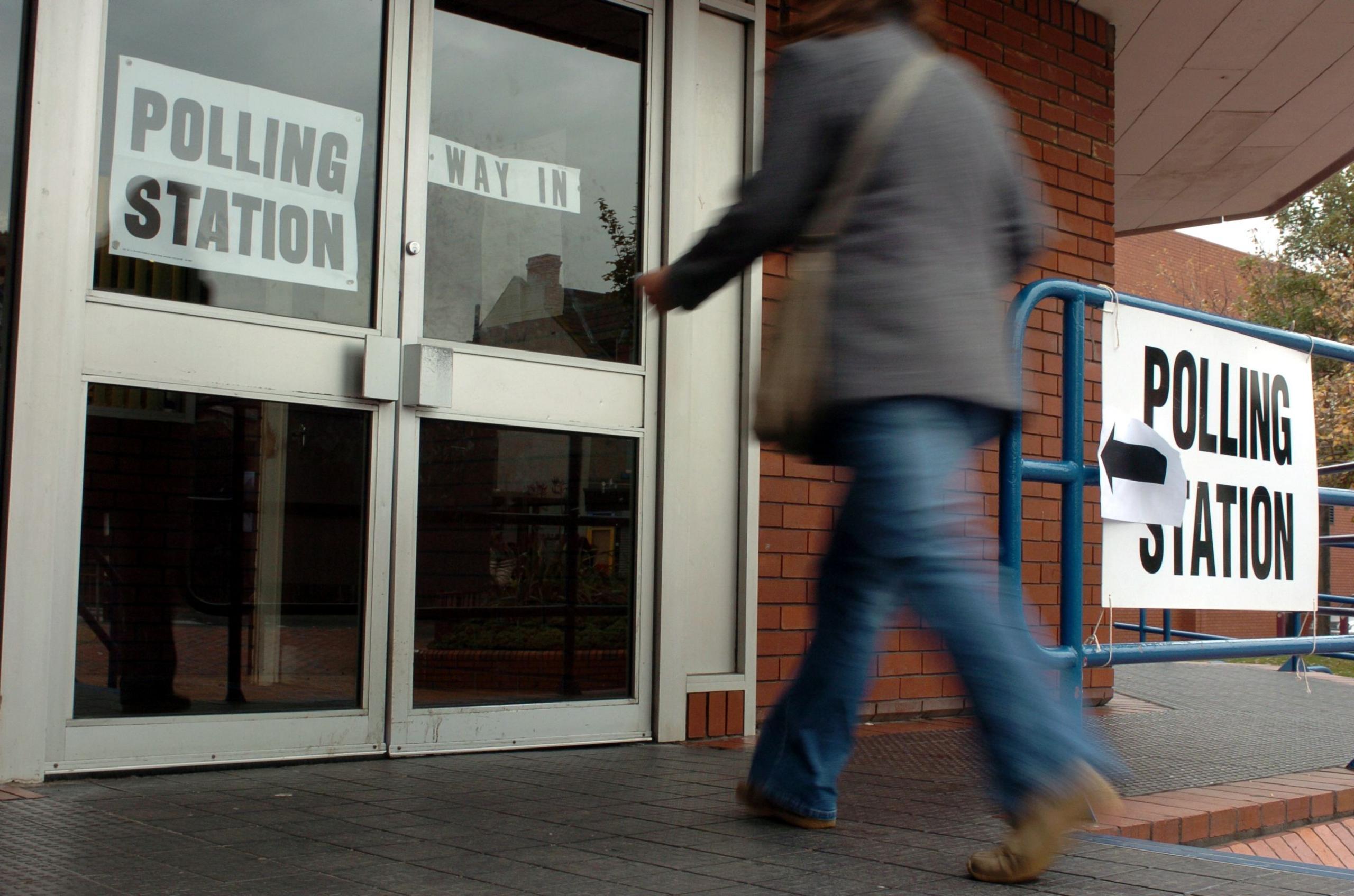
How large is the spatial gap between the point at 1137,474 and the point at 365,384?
2124 mm

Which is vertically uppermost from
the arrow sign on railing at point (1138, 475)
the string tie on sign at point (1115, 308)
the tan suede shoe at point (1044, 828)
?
the string tie on sign at point (1115, 308)

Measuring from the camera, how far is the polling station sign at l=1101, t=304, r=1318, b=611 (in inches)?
134

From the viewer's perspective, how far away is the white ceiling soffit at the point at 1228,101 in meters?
5.98

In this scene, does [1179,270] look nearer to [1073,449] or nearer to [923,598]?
[1073,449]

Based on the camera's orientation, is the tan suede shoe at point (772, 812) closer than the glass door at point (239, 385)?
Yes

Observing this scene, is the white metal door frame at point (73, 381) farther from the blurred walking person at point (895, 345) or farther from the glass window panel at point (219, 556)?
the blurred walking person at point (895, 345)

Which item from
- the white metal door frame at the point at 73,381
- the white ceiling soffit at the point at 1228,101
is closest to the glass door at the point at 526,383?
the white metal door frame at the point at 73,381

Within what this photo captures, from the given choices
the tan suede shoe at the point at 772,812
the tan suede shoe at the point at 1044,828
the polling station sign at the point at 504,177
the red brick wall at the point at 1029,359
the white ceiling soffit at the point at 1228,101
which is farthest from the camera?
the white ceiling soffit at the point at 1228,101

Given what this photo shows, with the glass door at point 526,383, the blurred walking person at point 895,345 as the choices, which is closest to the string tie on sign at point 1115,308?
the blurred walking person at point 895,345

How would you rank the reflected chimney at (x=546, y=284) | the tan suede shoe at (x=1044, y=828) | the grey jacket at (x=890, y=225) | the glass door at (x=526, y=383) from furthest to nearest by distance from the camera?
the reflected chimney at (x=546, y=284) < the glass door at (x=526, y=383) < the grey jacket at (x=890, y=225) < the tan suede shoe at (x=1044, y=828)

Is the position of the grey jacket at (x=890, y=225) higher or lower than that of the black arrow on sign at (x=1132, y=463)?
higher

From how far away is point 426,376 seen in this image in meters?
3.68

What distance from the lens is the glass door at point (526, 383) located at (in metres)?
3.78

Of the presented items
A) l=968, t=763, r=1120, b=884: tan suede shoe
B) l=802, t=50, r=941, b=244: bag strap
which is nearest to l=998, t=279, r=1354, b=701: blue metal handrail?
l=968, t=763, r=1120, b=884: tan suede shoe
